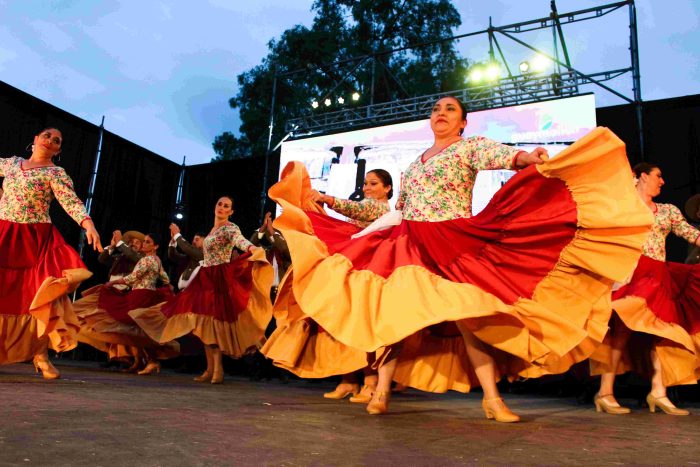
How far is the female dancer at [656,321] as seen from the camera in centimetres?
368

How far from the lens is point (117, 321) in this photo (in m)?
5.95

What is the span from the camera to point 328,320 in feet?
8.21

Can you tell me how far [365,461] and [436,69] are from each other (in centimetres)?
1733

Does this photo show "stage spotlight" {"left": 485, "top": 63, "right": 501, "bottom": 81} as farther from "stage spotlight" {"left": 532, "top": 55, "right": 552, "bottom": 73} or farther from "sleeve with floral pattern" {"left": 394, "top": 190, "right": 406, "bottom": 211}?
"sleeve with floral pattern" {"left": 394, "top": 190, "right": 406, "bottom": 211}

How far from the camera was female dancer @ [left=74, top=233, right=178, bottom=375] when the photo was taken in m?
5.90

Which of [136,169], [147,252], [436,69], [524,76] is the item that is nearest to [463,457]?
[147,252]

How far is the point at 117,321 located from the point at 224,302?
1.57 meters

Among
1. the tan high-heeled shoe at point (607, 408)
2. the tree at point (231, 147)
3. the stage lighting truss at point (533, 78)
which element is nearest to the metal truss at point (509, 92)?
the stage lighting truss at point (533, 78)

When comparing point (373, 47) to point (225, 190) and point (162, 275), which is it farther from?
point (162, 275)

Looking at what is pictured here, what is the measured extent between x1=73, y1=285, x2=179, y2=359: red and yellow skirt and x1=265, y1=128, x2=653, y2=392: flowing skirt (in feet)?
12.4

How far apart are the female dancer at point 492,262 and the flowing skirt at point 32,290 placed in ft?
6.02

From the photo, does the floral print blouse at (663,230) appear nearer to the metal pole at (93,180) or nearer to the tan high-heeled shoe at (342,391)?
the tan high-heeled shoe at (342,391)

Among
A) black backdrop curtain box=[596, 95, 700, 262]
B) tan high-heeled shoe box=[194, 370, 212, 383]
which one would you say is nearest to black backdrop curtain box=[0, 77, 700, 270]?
black backdrop curtain box=[596, 95, 700, 262]

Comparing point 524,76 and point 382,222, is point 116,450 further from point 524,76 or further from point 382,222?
point 524,76
